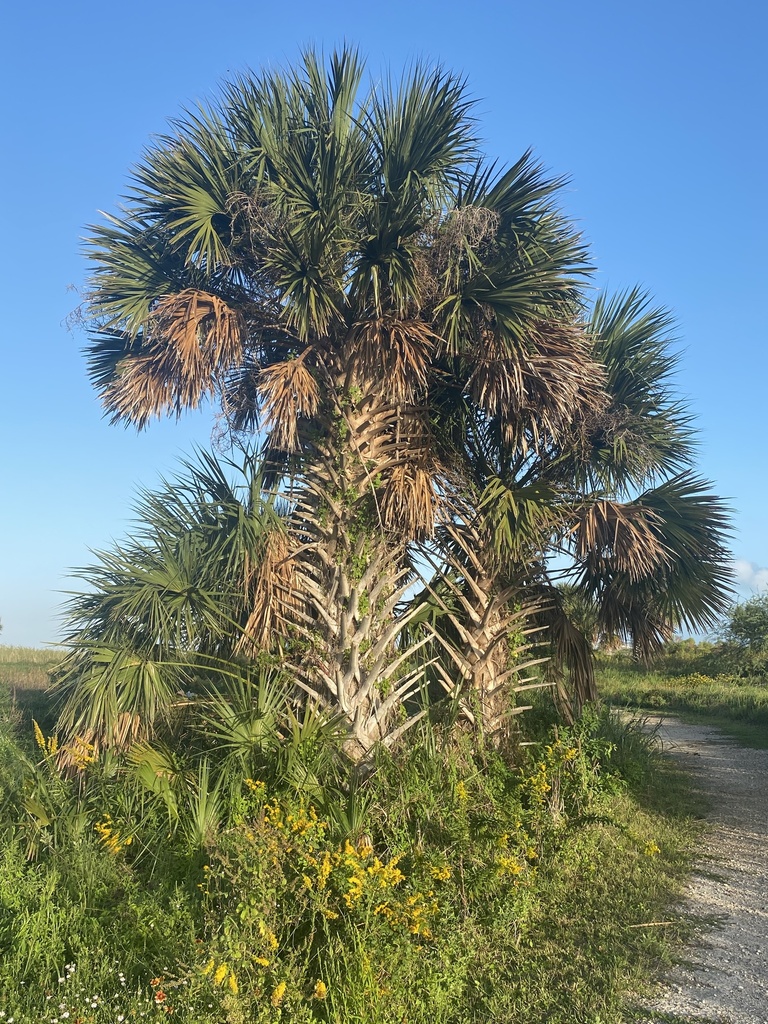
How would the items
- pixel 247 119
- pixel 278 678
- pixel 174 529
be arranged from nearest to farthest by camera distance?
pixel 278 678
pixel 174 529
pixel 247 119

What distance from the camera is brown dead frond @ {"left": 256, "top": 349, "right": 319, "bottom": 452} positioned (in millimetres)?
7520

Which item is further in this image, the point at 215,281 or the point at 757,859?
the point at 215,281

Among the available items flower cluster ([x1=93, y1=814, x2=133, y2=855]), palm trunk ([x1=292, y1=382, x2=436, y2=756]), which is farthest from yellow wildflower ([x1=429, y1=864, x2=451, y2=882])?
flower cluster ([x1=93, y1=814, x2=133, y2=855])

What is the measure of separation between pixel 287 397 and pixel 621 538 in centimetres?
392

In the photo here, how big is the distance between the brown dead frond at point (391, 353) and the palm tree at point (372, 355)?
24 mm

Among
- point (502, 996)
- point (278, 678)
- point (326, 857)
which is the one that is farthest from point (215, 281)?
point (502, 996)

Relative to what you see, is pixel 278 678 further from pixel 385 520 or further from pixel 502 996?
pixel 502 996

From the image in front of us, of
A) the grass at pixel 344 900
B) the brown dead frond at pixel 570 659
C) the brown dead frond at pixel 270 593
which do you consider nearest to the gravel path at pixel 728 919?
the grass at pixel 344 900

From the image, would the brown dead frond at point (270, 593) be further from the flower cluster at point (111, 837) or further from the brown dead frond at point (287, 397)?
the flower cluster at point (111, 837)

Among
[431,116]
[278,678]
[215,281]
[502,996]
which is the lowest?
[502,996]

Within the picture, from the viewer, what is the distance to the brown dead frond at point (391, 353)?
25.4ft

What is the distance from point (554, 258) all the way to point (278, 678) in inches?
209

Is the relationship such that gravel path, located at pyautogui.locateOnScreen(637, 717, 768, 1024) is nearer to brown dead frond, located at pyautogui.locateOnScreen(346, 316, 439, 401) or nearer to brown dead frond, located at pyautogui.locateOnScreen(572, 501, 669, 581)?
brown dead frond, located at pyautogui.locateOnScreen(572, 501, 669, 581)

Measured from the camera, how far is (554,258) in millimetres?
8383
